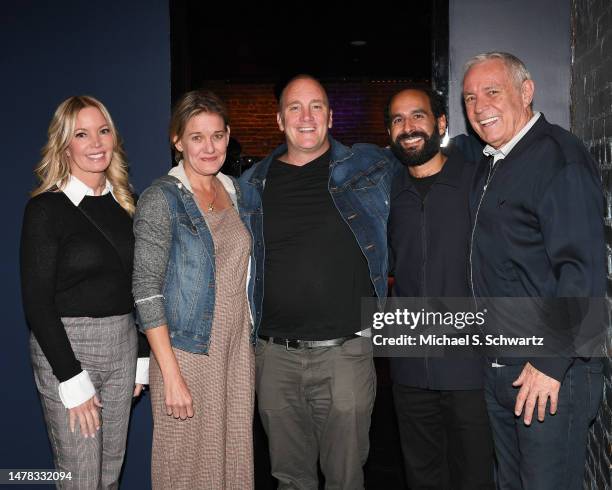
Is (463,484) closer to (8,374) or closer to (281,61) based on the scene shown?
(8,374)

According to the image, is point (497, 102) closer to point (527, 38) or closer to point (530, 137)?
point (530, 137)

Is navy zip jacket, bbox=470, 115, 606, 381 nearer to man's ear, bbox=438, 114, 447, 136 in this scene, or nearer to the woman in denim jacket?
man's ear, bbox=438, 114, 447, 136

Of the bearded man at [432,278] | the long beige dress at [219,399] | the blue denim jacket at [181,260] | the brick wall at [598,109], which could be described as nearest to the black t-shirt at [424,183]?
the bearded man at [432,278]

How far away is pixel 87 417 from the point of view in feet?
7.18

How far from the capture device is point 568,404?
2049 millimetres

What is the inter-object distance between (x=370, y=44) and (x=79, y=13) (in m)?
6.36

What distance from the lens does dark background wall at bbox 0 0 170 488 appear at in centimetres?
317

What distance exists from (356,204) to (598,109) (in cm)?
108

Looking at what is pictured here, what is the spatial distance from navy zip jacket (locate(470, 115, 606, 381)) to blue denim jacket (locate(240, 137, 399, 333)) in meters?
0.44

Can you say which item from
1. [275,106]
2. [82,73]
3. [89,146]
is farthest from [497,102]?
[275,106]

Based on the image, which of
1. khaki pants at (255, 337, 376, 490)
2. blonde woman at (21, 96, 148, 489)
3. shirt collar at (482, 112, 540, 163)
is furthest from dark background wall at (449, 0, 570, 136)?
blonde woman at (21, 96, 148, 489)

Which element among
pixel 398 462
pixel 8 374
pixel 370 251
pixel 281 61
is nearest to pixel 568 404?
pixel 370 251

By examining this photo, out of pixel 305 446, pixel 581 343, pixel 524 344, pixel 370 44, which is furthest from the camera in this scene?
pixel 370 44

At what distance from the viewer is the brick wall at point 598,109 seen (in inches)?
89.7
